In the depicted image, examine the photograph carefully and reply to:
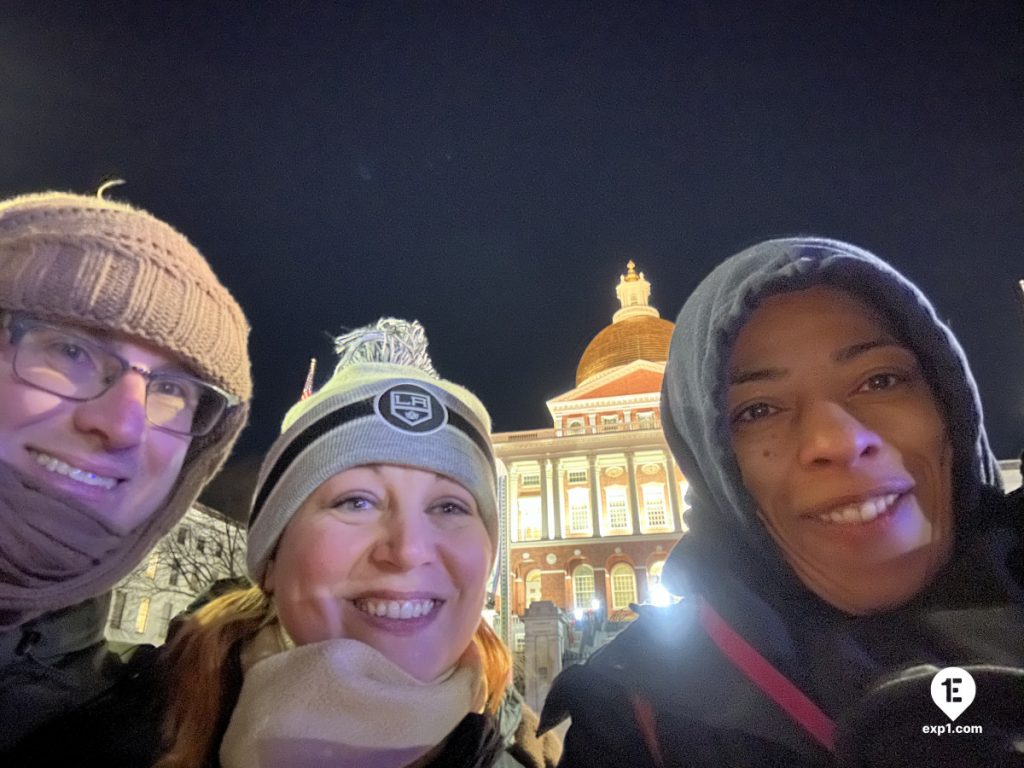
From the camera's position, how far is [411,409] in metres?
2.19

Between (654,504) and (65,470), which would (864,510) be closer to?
(65,470)

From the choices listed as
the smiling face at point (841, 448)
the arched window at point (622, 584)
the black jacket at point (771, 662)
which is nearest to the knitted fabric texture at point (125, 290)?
the black jacket at point (771, 662)

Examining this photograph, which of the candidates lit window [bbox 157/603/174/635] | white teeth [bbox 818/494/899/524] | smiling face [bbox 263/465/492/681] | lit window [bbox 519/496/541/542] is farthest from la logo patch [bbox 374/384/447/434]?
lit window [bbox 519/496/541/542]

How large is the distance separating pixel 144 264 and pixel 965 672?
2820 millimetres

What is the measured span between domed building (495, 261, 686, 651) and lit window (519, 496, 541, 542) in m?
0.06

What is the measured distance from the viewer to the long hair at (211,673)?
177cm

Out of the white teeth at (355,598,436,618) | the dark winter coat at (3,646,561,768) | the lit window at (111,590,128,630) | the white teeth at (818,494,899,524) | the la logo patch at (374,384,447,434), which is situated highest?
the lit window at (111,590,128,630)

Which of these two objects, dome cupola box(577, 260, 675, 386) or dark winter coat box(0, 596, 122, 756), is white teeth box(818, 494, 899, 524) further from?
dome cupola box(577, 260, 675, 386)

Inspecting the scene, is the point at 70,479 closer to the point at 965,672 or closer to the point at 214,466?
the point at 214,466

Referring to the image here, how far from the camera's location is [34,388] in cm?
199

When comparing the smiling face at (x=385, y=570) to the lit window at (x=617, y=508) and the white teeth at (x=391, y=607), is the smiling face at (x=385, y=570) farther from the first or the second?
the lit window at (x=617, y=508)

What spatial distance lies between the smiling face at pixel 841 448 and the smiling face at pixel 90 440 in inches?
82.3

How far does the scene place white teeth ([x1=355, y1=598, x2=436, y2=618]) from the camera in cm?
178

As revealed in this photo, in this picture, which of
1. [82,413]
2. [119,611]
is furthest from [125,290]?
[119,611]
